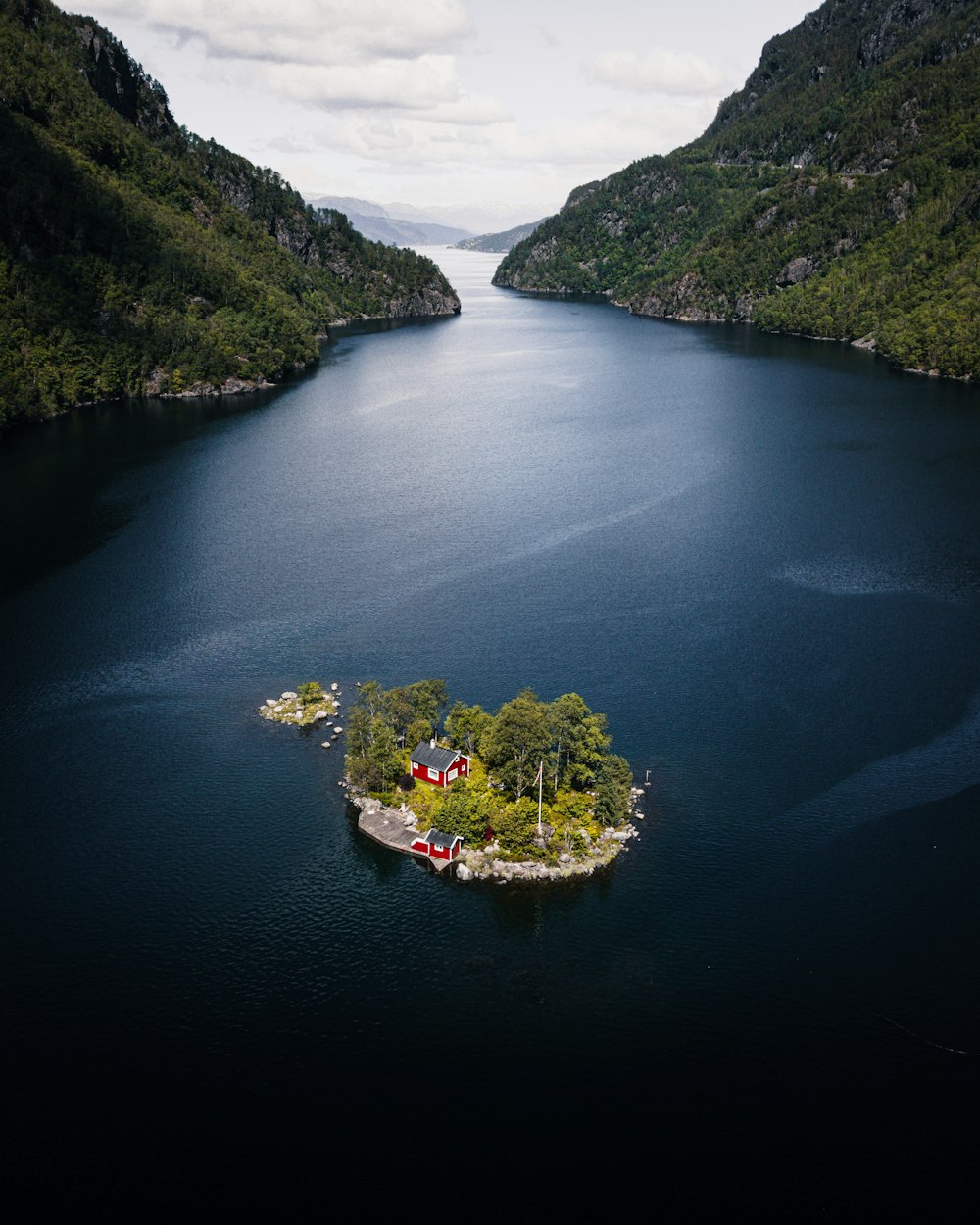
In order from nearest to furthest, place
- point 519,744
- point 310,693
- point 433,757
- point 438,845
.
Result: point 438,845 → point 519,744 → point 433,757 → point 310,693

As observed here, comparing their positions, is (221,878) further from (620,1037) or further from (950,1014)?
(950,1014)

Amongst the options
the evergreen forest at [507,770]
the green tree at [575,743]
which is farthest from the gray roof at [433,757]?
the green tree at [575,743]

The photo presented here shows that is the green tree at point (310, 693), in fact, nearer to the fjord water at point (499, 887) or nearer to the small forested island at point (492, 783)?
the fjord water at point (499, 887)

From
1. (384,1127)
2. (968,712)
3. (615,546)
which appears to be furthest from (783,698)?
(384,1127)

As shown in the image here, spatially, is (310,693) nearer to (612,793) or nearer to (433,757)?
(433,757)

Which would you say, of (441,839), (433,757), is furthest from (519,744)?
(441,839)
